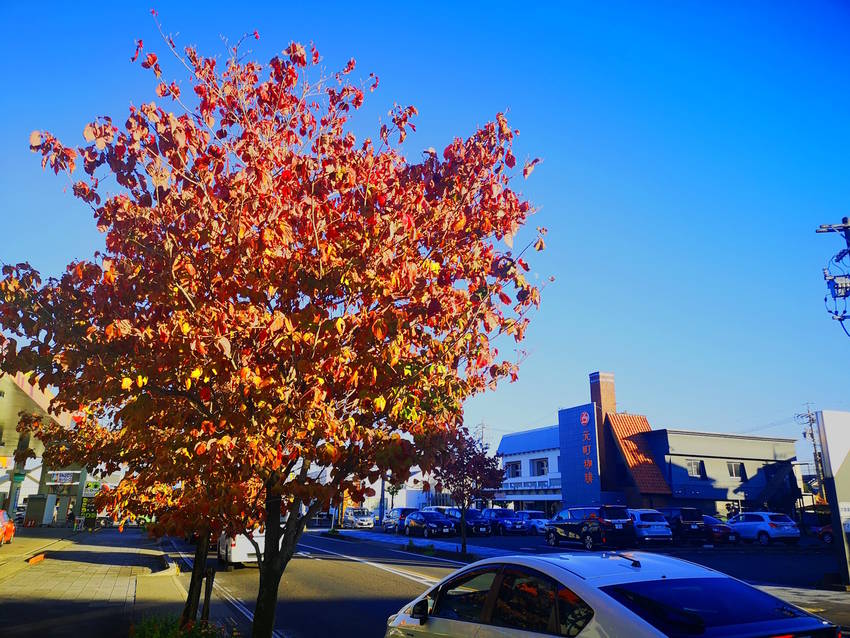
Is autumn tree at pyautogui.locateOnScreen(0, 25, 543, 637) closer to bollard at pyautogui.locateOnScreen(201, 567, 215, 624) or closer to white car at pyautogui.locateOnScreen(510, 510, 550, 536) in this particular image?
bollard at pyautogui.locateOnScreen(201, 567, 215, 624)

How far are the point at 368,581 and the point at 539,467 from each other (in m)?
40.7

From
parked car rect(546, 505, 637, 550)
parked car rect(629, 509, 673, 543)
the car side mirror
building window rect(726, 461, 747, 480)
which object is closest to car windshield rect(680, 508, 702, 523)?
parked car rect(629, 509, 673, 543)

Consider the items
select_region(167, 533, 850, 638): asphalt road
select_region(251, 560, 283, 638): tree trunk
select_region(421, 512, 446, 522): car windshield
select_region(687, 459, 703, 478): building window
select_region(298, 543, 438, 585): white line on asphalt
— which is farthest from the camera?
select_region(687, 459, 703, 478): building window

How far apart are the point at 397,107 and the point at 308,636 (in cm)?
844

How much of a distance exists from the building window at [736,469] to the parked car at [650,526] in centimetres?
1974

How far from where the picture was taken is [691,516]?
31.5 meters

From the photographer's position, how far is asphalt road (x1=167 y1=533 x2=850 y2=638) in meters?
11.6

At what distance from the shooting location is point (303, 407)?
5469mm

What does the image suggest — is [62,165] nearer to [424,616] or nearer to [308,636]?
[424,616]

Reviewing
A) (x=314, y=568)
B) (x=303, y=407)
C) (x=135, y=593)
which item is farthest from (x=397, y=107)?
(x=314, y=568)

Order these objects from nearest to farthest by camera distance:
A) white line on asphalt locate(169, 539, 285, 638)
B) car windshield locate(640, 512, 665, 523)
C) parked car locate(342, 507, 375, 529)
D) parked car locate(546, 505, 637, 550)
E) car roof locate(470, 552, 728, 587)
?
car roof locate(470, 552, 728, 587) < white line on asphalt locate(169, 539, 285, 638) < parked car locate(546, 505, 637, 550) < car windshield locate(640, 512, 665, 523) < parked car locate(342, 507, 375, 529)

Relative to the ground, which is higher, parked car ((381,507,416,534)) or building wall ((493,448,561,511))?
building wall ((493,448,561,511))

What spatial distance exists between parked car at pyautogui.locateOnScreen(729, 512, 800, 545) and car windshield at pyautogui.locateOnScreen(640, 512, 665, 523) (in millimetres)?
7315

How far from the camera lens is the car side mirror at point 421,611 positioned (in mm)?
5672
